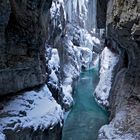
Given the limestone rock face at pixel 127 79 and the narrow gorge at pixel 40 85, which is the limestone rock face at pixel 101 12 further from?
the limestone rock face at pixel 127 79

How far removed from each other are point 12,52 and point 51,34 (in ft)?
32.0

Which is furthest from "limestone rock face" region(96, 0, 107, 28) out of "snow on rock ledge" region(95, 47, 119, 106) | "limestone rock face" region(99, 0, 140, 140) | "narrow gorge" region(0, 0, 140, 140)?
"limestone rock face" region(99, 0, 140, 140)

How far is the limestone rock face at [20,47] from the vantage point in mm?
11023

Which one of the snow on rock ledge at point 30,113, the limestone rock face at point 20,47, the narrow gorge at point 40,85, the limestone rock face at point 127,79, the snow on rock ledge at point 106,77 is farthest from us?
the snow on rock ledge at point 106,77

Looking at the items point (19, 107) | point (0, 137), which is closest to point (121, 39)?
point (19, 107)

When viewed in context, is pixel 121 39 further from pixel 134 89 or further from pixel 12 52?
pixel 12 52

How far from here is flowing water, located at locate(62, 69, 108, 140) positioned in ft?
50.4

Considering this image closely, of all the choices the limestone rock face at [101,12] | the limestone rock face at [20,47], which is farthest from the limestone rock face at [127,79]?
the limestone rock face at [101,12]

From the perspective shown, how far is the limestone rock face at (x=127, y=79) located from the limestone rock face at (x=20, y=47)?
339 centimetres

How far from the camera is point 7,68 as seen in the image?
10992mm

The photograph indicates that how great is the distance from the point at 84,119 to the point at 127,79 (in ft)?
13.6

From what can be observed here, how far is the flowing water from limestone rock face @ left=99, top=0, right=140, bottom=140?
77.0 inches

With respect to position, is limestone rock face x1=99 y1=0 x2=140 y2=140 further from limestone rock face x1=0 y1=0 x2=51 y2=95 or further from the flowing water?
limestone rock face x1=0 y1=0 x2=51 y2=95

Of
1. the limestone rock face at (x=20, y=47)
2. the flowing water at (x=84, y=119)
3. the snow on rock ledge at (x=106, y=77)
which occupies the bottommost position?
the flowing water at (x=84, y=119)
